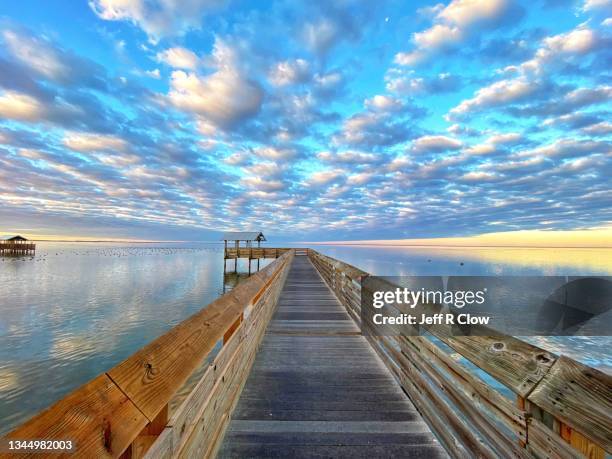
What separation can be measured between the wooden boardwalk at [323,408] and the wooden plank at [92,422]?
2060mm

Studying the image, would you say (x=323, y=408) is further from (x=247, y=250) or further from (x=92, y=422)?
(x=247, y=250)

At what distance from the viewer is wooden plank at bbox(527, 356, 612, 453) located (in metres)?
1.17

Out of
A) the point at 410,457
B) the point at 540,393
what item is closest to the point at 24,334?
A: the point at 410,457

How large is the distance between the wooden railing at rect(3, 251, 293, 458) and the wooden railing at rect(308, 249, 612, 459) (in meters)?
1.70

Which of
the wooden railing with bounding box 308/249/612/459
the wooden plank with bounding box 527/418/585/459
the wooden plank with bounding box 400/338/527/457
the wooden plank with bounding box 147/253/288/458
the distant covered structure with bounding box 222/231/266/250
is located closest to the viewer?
the wooden railing with bounding box 308/249/612/459

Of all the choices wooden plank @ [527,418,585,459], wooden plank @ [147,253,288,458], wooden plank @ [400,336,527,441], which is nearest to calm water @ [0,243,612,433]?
wooden plank @ [147,253,288,458]

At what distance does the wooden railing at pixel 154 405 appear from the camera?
85cm

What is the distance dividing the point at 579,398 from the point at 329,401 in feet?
9.10

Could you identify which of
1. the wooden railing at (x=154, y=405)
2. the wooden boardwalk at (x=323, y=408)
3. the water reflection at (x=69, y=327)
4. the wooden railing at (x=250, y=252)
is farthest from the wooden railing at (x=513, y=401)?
the wooden railing at (x=250, y=252)

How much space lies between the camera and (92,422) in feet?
2.94

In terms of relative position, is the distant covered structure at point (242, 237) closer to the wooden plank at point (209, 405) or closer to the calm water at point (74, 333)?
the calm water at point (74, 333)

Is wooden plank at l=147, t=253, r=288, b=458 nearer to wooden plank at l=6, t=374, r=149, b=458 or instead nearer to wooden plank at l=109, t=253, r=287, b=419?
wooden plank at l=109, t=253, r=287, b=419

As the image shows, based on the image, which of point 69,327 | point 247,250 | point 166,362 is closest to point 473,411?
point 166,362

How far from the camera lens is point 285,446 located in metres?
2.75
